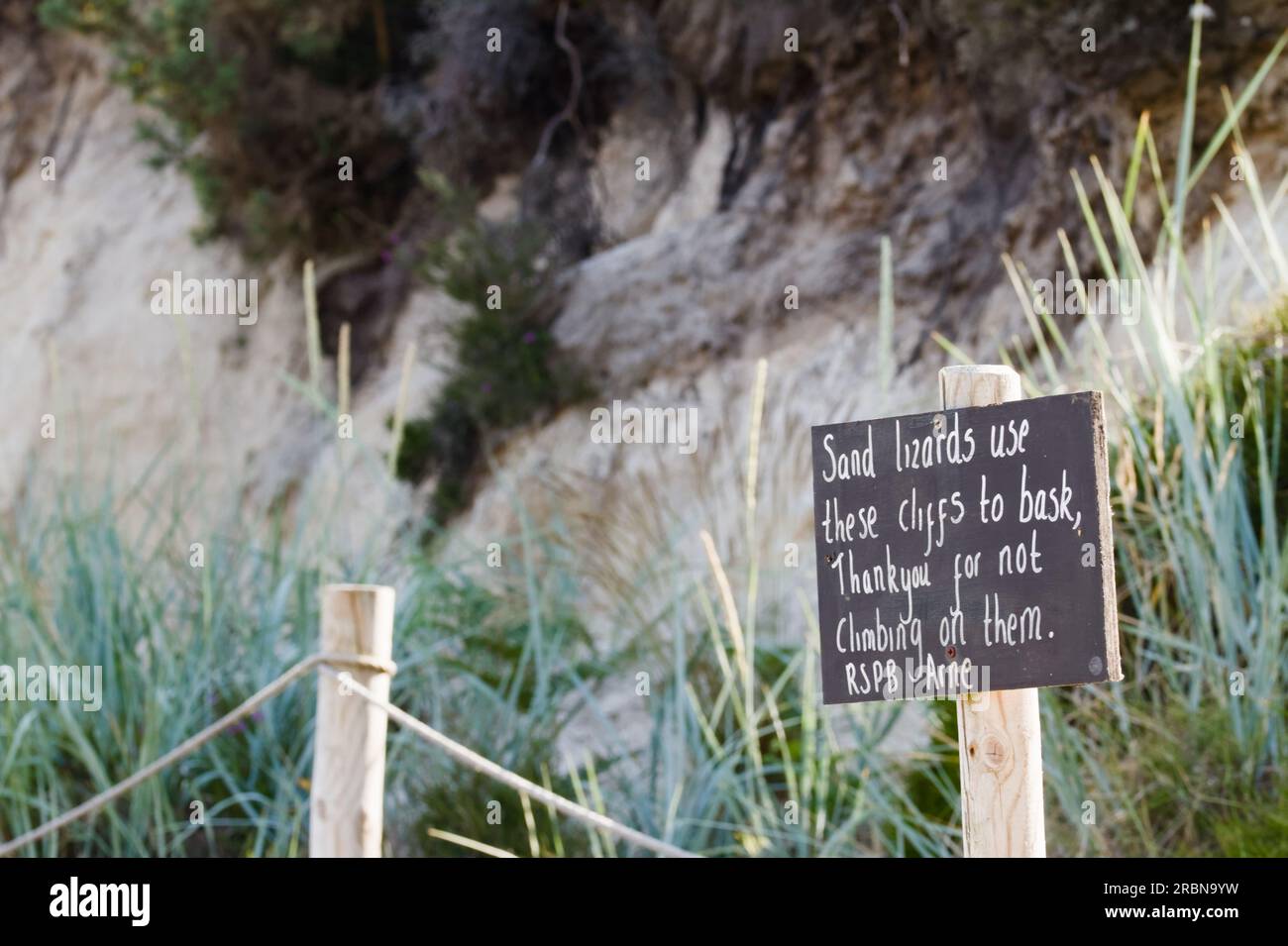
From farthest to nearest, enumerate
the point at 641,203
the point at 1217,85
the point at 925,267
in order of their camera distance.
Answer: the point at 641,203 → the point at 925,267 → the point at 1217,85

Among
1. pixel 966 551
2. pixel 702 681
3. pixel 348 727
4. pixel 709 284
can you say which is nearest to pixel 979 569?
pixel 966 551

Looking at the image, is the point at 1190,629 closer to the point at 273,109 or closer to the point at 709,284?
the point at 709,284

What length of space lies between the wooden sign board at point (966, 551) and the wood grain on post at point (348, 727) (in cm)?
79

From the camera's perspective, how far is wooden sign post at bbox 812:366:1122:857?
1684 mm

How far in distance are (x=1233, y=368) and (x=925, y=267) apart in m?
2.64

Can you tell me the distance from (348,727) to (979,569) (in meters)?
1.09

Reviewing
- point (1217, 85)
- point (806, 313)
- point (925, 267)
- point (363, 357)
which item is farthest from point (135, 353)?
point (1217, 85)

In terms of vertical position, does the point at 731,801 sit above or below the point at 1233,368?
below

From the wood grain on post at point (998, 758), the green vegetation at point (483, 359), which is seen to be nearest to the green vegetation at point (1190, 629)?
the wood grain on post at point (998, 758)

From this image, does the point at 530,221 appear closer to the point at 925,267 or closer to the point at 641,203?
the point at 641,203

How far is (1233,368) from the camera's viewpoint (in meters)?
3.50

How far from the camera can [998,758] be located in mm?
1801

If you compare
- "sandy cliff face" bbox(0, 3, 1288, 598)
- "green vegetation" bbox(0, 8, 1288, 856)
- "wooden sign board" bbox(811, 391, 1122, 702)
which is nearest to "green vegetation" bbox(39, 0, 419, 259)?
"sandy cliff face" bbox(0, 3, 1288, 598)
